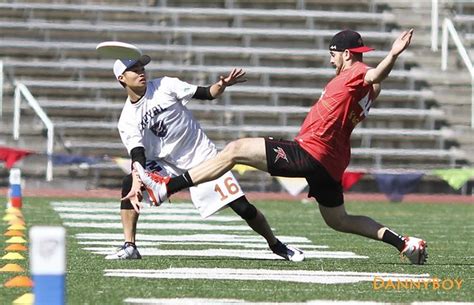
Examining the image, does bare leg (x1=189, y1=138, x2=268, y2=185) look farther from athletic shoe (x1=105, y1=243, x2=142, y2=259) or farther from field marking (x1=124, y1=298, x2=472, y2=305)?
field marking (x1=124, y1=298, x2=472, y2=305)

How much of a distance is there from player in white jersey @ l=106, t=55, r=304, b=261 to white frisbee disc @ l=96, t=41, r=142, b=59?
15 cm

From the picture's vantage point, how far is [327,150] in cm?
855

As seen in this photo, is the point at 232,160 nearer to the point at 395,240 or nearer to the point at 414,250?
the point at 395,240

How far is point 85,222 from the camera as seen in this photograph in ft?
44.2

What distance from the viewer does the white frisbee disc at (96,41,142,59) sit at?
9086 mm

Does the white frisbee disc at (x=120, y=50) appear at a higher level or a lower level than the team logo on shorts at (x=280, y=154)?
higher

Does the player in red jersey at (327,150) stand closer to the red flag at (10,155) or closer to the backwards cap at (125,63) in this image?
the backwards cap at (125,63)

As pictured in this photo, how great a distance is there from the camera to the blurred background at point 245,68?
20.9 meters

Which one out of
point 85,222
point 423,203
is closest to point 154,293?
point 85,222

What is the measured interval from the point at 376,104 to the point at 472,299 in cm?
1586

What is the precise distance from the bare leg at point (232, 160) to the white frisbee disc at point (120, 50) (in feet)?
3.83

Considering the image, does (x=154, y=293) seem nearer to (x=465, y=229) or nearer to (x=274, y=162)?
(x=274, y=162)

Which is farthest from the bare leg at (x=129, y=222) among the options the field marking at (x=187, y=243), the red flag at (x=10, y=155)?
the red flag at (x=10, y=155)
